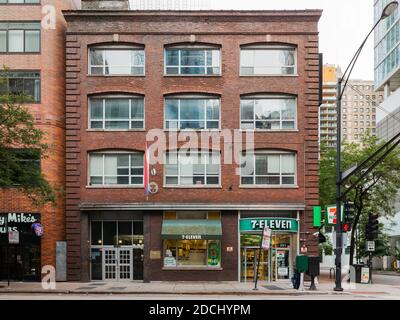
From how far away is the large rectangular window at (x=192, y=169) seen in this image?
30.7 m

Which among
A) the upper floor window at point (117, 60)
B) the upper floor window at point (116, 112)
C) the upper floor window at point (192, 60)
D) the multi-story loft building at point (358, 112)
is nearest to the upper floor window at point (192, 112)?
the upper floor window at point (192, 60)

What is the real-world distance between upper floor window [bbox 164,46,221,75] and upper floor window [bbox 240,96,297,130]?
8.83 feet

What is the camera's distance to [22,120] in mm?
24484

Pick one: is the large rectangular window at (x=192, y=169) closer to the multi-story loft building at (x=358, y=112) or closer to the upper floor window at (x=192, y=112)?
the upper floor window at (x=192, y=112)

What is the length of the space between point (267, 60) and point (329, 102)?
15619 cm

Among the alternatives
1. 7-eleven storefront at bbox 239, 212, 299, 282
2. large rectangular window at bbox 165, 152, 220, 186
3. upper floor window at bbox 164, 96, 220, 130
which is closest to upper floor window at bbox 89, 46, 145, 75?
upper floor window at bbox 164, 96, 220, 130

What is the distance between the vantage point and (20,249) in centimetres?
2984

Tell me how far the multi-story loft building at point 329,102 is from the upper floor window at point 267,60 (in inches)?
5668

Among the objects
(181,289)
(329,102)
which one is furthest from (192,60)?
(329,102)

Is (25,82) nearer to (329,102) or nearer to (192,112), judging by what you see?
(192,112)

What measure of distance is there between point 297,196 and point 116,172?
10.4 metres
